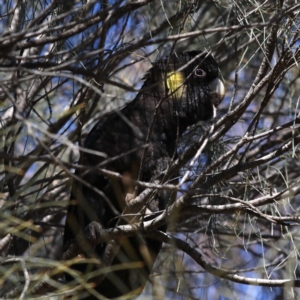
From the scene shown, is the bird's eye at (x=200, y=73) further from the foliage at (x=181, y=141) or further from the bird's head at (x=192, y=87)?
the foliage at (x=181, y=141)

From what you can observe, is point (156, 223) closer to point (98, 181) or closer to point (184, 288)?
point (98, 181)

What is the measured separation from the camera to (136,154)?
7.38 feet

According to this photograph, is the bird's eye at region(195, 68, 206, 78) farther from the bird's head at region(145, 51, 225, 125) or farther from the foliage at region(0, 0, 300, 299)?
the foliage at region(0, 0, 300, 299)

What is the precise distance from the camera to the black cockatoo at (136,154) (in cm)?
226

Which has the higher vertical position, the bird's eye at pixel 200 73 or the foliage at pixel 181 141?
the bird's eye at pixel 200 73

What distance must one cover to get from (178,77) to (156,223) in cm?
85

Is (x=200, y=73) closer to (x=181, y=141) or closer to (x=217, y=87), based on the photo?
(x=217, y=87)

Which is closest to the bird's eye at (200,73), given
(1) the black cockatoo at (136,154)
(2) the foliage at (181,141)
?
(1) the black cockatoo at (136,154)

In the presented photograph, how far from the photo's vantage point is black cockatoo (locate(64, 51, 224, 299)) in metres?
2.26

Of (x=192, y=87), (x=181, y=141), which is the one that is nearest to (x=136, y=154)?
(x=181, y=141)

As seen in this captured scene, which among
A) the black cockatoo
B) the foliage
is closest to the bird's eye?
the black cockatoo

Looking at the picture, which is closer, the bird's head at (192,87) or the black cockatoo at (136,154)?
the black cockatoo at (136,154)

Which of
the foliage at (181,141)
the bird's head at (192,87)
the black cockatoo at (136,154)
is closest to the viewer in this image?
the foliage at (181,141)

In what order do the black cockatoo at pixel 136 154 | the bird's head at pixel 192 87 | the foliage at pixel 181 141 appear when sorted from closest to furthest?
the foliage at pixel 181 141, the black cockatoo at pixel 136 154, the bird's head at pixel 192 87
